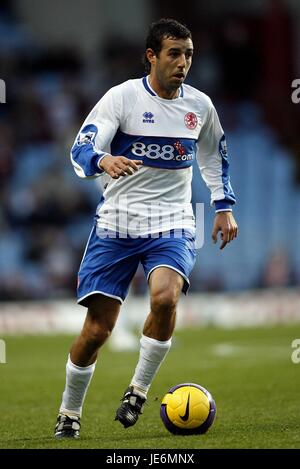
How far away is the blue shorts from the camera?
23.4ft

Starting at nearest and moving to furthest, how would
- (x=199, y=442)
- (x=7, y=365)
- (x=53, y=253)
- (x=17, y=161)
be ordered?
(x=199, y=442), (x=7, y=365), (x=53, y=253), (x=17, y=161)

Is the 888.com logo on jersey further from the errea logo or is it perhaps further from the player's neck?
the player's neck

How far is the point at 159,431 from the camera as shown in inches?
288

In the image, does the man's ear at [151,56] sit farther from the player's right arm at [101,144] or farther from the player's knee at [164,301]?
the player's knee at [164,301]

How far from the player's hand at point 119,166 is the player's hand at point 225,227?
1.03 metres

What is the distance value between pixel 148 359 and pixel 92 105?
651 inches

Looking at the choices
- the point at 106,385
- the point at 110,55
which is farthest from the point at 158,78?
the point at 110,55

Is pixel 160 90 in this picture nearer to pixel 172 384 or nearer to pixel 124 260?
pixel 124 260

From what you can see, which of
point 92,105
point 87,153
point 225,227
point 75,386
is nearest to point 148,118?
point 87,153

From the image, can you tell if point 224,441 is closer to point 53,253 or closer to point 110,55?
point 53,253

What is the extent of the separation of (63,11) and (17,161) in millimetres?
4705

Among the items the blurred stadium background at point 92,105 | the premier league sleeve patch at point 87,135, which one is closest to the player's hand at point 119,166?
the premier league sleeve patch at point 87,135

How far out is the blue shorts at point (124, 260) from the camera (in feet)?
23.4
